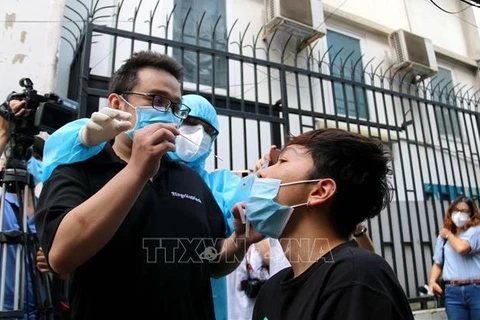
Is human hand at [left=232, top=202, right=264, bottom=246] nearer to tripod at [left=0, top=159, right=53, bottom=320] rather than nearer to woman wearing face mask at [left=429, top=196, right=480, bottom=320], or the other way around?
tripod at [left=0, top=159, right=53, bottom=320]

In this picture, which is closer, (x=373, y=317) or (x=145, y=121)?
(x=373, y=317)

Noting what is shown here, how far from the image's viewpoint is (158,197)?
125 cm

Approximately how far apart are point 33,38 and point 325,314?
3.00 meters

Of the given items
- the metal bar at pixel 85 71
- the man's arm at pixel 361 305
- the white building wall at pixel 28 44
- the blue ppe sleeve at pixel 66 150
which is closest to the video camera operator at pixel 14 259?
the blue ppe sleeve at pixel 66 150

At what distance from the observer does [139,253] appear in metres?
1.12

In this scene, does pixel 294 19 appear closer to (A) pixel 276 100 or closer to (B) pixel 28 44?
(A) pixel 276 100

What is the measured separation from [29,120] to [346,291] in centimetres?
163

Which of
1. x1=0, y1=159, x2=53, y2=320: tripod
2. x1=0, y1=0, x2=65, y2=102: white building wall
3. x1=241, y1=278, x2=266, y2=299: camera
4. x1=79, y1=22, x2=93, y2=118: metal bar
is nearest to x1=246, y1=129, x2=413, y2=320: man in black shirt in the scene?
x1=0, y1=159, x2=53, y2=320: tripod

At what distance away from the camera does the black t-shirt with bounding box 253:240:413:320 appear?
0.83m

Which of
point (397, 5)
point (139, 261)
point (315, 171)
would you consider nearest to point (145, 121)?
point (139, 261)

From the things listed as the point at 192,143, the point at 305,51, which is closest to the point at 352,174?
the point at 192,143

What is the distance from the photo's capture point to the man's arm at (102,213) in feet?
3.04

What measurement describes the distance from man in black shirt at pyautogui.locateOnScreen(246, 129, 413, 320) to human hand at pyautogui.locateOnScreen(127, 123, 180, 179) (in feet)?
1.43

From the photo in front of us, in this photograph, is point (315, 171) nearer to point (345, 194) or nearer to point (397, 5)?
point (345, 194)
